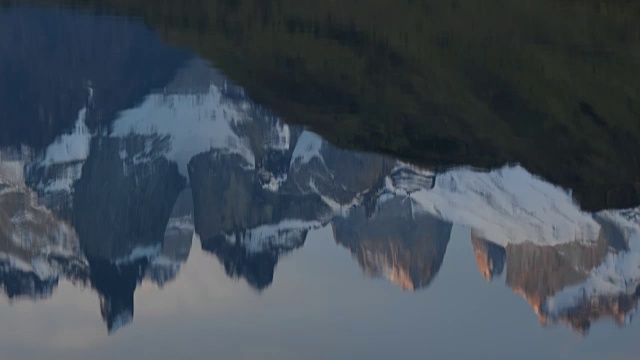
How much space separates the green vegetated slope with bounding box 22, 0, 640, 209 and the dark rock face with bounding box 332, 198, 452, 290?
342 centimetres

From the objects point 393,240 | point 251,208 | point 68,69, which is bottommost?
point 393,240

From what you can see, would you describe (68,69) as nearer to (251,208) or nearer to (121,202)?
(121,202)

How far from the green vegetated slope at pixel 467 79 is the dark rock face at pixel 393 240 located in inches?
134

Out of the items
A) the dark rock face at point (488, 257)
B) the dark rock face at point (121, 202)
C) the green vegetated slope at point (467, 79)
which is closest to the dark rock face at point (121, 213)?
the dark rock face at point (121, 202)

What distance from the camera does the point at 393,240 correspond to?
231ft

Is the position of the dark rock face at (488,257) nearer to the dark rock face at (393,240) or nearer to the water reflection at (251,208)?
the water reflection at (251,208)

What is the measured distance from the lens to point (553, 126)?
60.1 m

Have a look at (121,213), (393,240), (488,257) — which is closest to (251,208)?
(121,213)

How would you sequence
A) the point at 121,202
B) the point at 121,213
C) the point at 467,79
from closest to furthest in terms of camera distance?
1. the point at 121,213
2. the point at 121,202
3. the point at 467,79

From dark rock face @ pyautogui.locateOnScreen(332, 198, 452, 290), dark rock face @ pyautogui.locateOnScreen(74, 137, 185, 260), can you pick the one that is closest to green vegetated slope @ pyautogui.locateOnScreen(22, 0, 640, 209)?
dark rock face @ pyautogui.locateOnScreen(332, 198, 452, 290)

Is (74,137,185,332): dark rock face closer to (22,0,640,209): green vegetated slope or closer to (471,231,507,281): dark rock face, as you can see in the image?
(22,0,640,209): green vegetated slope

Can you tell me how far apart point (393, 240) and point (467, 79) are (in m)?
11.0

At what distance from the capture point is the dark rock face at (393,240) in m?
38.9

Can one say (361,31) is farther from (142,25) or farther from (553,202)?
(553,202)
